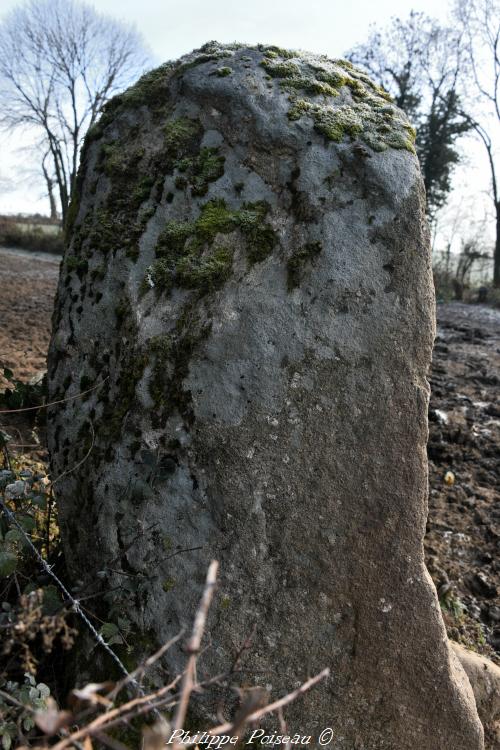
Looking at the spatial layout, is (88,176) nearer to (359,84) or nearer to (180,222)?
(180,222)

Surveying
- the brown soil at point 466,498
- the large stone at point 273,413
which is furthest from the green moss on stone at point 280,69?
the brown soil at point 466,498

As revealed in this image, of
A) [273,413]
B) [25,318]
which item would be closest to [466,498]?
[273,413]

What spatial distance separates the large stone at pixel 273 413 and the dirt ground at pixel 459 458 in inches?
27.2

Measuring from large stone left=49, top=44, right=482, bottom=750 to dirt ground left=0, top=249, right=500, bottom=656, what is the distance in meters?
0.69

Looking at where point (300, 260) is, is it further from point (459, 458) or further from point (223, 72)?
point (459, 458)

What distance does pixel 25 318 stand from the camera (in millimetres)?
5965

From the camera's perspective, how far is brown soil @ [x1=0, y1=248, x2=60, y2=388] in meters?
4.59

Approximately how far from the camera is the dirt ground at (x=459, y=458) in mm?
3160

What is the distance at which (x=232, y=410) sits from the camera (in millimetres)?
2031

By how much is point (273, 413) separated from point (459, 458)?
2.97m

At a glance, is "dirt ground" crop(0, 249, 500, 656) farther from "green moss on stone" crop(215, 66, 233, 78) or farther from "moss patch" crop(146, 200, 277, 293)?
"green moss on stone" crop(215, 66, 233, 78)

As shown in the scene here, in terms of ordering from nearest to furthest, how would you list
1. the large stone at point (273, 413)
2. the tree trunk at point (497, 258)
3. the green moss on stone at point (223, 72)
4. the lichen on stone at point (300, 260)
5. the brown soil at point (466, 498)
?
the large stone at point (273, 413)
the lichen on stone at point (300, 260)
the green moss on stone at point (223, 72)
the brown soil at point (466, 498)
the tree trunk at point (497, 258)

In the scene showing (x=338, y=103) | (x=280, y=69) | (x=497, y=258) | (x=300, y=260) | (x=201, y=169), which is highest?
(x=497, y=258)

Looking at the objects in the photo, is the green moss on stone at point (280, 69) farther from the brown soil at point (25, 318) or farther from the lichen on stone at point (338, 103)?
the brown soil at point (25, 318)
